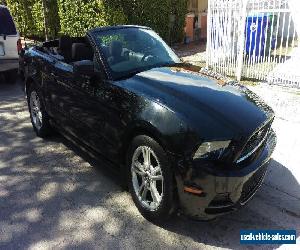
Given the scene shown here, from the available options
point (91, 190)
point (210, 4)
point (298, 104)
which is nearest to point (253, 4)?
point (210, 4)

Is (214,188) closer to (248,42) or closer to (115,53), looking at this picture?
(115,53)

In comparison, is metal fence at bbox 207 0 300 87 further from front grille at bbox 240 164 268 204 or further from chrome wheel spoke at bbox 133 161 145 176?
chrome wheel spoke at bbox 133 161 145 176

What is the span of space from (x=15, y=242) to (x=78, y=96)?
5.83 ft

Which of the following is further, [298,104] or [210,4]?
[210,4]

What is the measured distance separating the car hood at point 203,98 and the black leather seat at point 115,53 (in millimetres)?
353

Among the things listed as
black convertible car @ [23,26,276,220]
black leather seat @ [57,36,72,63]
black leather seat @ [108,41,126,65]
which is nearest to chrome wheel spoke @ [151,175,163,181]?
black convertible car @ [23,26,276,220]

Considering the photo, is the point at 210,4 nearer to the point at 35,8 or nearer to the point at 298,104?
the point at 298,104

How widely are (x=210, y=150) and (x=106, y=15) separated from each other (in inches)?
366

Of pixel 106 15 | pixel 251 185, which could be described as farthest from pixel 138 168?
pixel 106 15

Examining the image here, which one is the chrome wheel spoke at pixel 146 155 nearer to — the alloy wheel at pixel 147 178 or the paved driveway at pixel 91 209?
the alloy wheel at pixel 147 178

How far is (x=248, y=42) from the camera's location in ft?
32.0

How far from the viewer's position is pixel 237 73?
8.49 meters

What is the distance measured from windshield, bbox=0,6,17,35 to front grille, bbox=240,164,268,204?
285 inches

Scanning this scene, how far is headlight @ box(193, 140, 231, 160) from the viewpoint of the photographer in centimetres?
304
